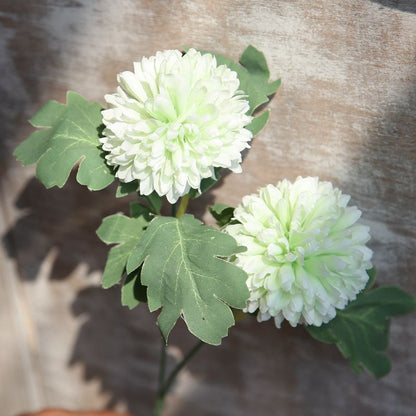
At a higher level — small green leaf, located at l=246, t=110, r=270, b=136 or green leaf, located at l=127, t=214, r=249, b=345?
small green leaf, located at l=246, t=110, r=270, b=136

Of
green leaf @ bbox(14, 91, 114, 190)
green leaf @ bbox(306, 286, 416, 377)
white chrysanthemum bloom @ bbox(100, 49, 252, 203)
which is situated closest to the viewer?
white chrysanthemum bloom @ bbox(100, 49, 252, 203)

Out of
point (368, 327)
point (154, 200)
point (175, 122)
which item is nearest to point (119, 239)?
point (154, 200)

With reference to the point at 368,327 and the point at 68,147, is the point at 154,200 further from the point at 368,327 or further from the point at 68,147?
the point at 368,327

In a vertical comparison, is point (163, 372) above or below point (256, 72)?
below

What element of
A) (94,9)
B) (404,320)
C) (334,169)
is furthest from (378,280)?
(94,9)

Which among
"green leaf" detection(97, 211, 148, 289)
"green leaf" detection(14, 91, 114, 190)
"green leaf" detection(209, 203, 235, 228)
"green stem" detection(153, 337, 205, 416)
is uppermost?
"green leaf" detection(14, 91, 114, 190)

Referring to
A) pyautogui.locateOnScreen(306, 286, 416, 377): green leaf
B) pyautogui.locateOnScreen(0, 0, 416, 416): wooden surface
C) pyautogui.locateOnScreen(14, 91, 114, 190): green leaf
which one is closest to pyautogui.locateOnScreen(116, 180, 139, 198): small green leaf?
pyautogui.locateOnScreen(14, 91, 114, 190): green leaf

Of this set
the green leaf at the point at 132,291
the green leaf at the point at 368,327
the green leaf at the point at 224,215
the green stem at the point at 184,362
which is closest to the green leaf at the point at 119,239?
the green leaf at the point at 132,291

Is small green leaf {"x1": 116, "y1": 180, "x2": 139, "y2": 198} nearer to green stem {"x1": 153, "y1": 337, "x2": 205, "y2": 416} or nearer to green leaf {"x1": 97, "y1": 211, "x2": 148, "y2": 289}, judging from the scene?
green leaf {"x1": 97, "y1": 211, "x2": 148, "y2": 289}
